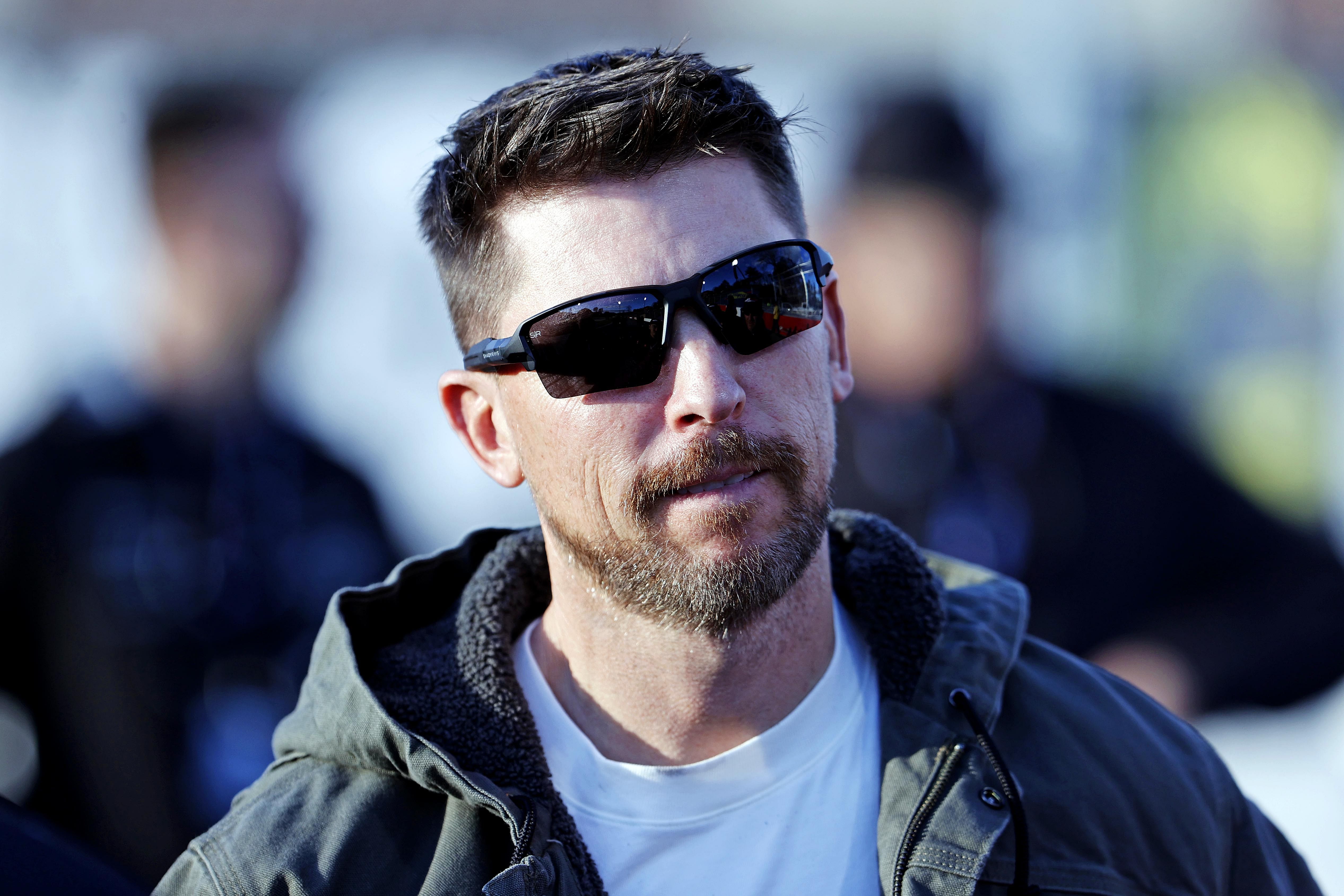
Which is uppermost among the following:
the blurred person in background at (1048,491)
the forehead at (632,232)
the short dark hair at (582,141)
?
the short dark hair at (582,141)

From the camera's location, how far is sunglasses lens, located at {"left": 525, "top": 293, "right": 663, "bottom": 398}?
1983mm

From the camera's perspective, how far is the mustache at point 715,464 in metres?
1.96

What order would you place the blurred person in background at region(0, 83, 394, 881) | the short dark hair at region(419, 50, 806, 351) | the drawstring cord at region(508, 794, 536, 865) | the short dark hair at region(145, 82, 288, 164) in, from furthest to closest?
the short dark hair at region(145, 82, 288, 164)
the blurred person in background at region(0, 83, 394, 881)
the short dark hair at region(419, 50, 806, 351)
the drawstring cord at region(508, 794, 536, 865)

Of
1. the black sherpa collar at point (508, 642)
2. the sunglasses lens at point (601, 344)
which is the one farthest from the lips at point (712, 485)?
the black sherpa collar at point (508, 642)

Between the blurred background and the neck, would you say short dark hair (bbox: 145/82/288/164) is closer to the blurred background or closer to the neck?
the blurred background

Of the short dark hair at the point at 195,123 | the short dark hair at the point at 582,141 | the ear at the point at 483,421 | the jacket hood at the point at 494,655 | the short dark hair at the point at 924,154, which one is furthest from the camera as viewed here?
the short dark hair at the point at 195,123

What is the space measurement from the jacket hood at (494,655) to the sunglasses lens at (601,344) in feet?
1.74

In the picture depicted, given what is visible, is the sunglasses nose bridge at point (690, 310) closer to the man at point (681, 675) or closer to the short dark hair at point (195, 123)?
the man at point (681, 675)

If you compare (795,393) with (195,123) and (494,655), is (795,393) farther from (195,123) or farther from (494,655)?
(195,123)

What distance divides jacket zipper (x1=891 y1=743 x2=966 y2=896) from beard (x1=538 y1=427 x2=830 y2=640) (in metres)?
0.39

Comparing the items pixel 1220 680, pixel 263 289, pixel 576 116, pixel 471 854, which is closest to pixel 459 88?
pixel 263 289

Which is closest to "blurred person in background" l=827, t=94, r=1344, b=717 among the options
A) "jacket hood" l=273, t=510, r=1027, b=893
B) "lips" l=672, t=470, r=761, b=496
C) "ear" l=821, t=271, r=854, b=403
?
"ear" l=821, t=271, r=854, b=403

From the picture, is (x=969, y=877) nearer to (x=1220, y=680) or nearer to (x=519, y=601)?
(x=519, y=601)

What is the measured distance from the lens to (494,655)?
85.0 inches
